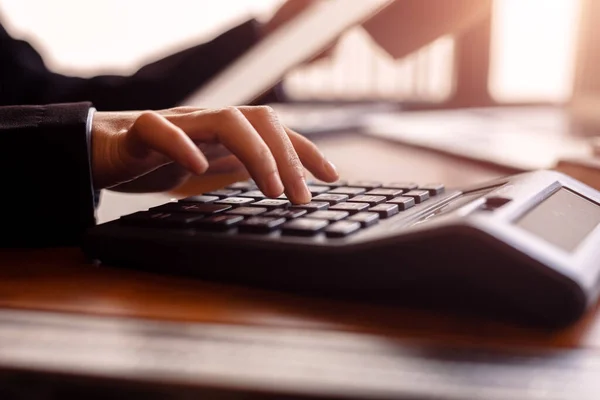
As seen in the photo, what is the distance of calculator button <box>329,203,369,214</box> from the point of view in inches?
15.2

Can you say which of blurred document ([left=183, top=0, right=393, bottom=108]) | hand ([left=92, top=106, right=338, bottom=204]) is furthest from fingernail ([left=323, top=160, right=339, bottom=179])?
blurred document ([left=183, top=0, right=393, bottom=108])

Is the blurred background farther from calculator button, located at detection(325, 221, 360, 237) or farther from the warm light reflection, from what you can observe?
calculator button, located at detection(325, 221, 360, 237)

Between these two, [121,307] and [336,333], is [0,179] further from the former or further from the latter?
[336,333]

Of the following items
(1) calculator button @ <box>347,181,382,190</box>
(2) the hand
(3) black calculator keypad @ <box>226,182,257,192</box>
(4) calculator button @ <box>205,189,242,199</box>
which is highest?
(2) the hand

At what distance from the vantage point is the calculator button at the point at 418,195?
1.43ft

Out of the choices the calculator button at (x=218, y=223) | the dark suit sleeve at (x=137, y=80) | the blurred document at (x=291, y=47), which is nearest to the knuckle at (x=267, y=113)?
the calculator button at (x=218, y=223)

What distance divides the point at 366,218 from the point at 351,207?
0.03 metres

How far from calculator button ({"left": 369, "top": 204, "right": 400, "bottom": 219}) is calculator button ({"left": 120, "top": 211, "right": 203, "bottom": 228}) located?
0.36 ft

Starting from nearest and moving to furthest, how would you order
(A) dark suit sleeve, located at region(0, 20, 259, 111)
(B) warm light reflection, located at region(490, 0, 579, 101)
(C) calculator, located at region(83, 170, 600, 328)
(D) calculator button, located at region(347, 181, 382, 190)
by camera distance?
1. (C) calculator, located at region(83, 170, 600, 328)
2. (D) calculator button, located at region(347, 181, 382, 190)
3. (A) dark suit sleeve, located at region(0, 20, 259, 111)
4. (B) warm light reflection, located at region(490, 0, 579, 101)

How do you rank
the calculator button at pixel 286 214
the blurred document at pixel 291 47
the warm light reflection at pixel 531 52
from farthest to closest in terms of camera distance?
the warm light reflection at pixel 531 52
the blurred document at pixel 291 47
the calculator button at pixel 286 214

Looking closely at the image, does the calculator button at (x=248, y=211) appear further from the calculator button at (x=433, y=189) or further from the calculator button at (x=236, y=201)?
the calculator button at (x=433, y=189)

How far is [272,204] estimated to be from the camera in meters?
0.41

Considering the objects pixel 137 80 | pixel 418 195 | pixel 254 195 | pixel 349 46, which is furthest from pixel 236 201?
pixel 349 46

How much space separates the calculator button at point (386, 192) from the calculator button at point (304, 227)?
10cm
